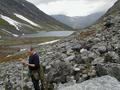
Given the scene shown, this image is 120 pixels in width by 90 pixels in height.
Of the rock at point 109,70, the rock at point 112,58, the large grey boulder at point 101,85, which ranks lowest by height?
the large grey boulder at point 101,85

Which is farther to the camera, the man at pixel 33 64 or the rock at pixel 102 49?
the rock at pixel 102 49

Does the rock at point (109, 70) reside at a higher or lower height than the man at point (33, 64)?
lower

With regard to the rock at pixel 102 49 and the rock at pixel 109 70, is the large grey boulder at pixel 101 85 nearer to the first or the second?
the rock at pixel 109 70

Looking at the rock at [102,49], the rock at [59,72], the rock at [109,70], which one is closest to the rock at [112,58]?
the rock at [102,49]

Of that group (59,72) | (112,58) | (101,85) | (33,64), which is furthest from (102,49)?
(101,85)

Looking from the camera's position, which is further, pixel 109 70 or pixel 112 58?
pixel 112 58

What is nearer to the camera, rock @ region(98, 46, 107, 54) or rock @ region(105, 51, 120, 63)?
rock @ region(105, 51, 120, 63)

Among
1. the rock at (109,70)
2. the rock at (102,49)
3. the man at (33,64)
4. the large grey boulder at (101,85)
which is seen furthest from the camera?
the rock at (102,49)

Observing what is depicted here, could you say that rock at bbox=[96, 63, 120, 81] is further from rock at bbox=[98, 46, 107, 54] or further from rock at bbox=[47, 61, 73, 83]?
rock at bbox=[98, 46, 107, 54]

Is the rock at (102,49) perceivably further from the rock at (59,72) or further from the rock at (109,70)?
the rock at (109,70)

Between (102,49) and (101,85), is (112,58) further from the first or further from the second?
(101,85)

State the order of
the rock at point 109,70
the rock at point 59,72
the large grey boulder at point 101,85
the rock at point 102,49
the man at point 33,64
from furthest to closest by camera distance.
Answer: the rock at point 102,49, the rock at point 59,72, the man at point 33,64, the rock at point 109,70, the large grey boulder at point 101,85

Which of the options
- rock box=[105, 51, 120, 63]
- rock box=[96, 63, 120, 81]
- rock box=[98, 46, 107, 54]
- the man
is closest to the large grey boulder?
rock box=[96, 63, 120, 81]

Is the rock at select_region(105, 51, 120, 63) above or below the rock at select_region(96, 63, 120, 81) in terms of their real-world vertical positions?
above
